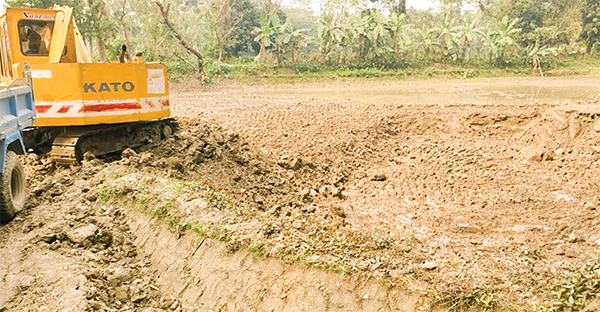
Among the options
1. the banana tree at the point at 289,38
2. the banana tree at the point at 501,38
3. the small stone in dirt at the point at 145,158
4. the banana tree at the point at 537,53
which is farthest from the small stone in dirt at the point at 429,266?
the banana tree at the point at 537,53

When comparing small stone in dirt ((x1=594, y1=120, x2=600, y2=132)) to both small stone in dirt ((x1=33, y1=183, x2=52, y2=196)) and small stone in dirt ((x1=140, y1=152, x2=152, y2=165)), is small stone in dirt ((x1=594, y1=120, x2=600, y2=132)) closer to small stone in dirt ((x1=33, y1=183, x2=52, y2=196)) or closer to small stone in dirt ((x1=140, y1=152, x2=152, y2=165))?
small stone in dirt ((x1=140, y1=152, x2=152, y2=165))

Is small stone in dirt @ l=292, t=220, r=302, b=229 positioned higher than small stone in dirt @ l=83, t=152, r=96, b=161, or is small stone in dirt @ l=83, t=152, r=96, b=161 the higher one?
small stone in dirt @ l=83, t=152, r=96, b=161

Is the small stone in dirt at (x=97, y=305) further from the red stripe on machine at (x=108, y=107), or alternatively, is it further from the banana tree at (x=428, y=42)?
the banana tree at (x=428, y=42)

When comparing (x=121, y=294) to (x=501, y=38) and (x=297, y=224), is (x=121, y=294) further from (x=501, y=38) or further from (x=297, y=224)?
(x=501, y=38)

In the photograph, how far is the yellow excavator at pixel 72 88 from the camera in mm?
7480

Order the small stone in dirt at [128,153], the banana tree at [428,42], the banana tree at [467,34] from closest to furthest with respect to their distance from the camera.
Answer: the small stone in dirt at [128,153], the banana tree at [467,34], the banana tree at [428,42]

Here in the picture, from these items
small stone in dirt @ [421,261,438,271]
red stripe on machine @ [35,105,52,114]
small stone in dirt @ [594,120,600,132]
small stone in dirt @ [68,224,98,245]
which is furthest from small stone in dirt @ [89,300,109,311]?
small stone in dirt @ [594,120,600,132]

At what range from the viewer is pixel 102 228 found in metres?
5.47

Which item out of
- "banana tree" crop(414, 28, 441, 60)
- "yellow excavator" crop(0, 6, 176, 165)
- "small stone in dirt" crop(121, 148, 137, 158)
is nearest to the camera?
"yellow excavator" crop(0, 6, 176, 165)

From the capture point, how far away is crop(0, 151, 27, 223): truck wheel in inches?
213

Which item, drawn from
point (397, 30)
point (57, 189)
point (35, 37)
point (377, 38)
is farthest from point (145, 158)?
point (397, 30)

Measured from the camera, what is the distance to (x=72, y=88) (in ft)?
24.5

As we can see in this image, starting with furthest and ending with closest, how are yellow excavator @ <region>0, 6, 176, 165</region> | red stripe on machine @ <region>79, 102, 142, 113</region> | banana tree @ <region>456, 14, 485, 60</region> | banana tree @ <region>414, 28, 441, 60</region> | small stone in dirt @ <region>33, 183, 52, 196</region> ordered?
1. banana tree @ <region>414, 28, 441, 60</region>
2. banana tree @ <region>456, 14, 485, 60</region>
3. red stripe on machine @ <region>79, 102, 142, 113</region>
4. yellow excavator @ <region>0, 6, 176, 165</region>
5. small stone in dirt @ <region>33, 183, 52, 196</region>

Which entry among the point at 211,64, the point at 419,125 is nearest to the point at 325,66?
the point at 211,64
